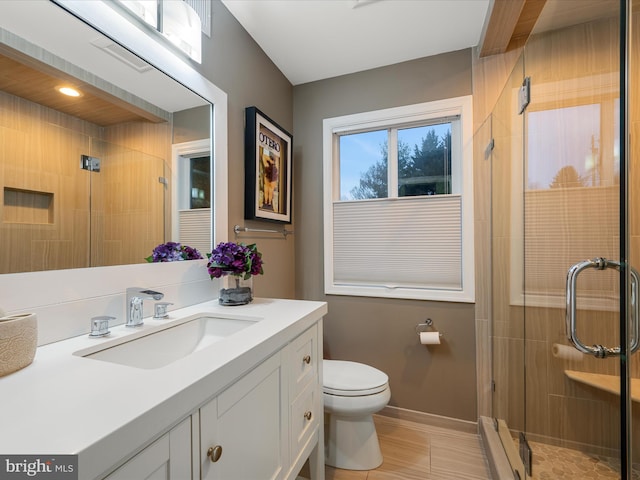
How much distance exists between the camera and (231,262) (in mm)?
1346

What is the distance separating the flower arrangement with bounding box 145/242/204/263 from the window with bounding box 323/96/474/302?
1081mm

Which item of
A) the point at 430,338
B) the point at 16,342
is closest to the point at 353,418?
the point at 430,338

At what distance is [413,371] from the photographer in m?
2.01

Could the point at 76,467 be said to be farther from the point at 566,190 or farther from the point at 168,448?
the point at 566,190

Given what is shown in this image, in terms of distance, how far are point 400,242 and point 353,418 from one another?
1112mm

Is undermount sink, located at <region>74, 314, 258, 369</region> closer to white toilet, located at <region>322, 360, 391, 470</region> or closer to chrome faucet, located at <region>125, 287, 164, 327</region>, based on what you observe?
chrome faucet, located at <region>125, 287, 164, 327</region>

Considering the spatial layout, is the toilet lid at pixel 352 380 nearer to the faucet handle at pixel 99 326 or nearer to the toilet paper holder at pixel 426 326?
the toilet paper holder at pixel 426 326

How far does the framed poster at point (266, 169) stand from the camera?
68.4 inches

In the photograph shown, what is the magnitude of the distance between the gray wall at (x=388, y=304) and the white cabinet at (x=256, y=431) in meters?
0.86

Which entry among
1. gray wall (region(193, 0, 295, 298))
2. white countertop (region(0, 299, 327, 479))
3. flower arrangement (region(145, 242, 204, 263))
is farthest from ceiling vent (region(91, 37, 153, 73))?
white countertop (region(0, 299, 327, 479))

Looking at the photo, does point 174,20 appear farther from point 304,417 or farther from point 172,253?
point 304,417

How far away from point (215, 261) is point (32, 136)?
0.71m

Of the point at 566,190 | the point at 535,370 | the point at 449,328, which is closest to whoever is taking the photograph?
the point at 566,190

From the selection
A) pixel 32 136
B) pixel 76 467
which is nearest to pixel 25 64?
pixel 32 136
